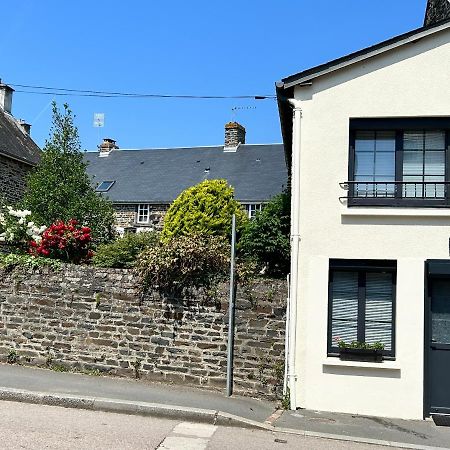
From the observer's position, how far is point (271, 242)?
1168 centimetres

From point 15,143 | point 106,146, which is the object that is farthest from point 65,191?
point 106,146

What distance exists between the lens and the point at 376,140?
Answer: 33.1ft

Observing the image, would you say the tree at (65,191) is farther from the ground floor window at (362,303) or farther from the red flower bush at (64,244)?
the ground floor window at (362,303)

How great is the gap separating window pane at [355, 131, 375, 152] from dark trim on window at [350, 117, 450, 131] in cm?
11

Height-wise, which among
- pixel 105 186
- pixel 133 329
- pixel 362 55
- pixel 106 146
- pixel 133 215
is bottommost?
pixel 133 329

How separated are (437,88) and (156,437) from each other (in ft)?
22.9

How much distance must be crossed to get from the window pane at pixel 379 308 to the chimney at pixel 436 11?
20.4 feet

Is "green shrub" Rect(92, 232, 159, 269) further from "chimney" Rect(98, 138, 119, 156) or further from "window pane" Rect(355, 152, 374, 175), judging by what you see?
"chimney" Rect(98, 138, 119, 156)

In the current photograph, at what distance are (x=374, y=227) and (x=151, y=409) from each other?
14.7 ft

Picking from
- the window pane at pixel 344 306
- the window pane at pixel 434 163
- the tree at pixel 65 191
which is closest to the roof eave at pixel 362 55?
the window pane at pixel 434 163

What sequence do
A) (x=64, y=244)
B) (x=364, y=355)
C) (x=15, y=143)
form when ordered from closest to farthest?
(x=364, y=355) < (x=64, y=244) < (x=15, y=143)

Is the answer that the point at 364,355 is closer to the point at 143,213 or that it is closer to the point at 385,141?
the point at 385,141

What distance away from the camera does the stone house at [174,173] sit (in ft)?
88.7

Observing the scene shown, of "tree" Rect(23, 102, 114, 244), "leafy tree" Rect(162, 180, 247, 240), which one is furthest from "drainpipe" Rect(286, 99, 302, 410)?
"tree" Rect(23, 102, 114, 244)
